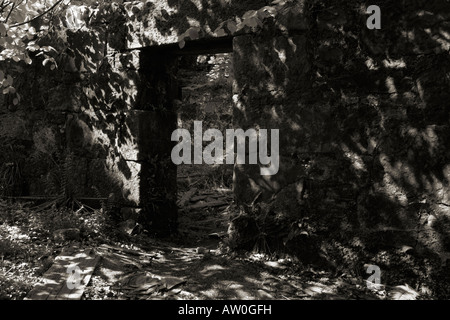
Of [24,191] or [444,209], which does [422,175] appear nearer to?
[444,209]

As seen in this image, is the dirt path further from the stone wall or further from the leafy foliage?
the leafy foliage

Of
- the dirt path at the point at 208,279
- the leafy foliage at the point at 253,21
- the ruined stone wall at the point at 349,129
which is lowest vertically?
the dirt path at the point at 208,279

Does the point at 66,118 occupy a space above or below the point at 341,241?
above

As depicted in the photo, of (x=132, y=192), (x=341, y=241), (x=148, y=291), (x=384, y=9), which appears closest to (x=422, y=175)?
(x=341, y=241)

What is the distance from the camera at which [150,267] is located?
3.87m

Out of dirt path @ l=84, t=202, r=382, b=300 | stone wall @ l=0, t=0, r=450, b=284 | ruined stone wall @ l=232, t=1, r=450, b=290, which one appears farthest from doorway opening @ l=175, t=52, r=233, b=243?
ruined stone wall @ l=232, t=1, r=450, b=290

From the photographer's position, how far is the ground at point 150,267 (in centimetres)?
334

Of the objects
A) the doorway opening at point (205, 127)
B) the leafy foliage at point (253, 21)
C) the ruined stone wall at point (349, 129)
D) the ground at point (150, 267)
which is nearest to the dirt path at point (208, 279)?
the ground at point (150, 267)

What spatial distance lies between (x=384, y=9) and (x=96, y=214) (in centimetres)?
318

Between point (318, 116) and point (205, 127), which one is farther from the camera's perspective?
point (205, 127)

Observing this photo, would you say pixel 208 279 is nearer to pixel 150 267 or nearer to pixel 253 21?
pixel 150 267

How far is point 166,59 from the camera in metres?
4.85

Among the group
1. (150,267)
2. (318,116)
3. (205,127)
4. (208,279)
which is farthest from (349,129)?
(205,127)

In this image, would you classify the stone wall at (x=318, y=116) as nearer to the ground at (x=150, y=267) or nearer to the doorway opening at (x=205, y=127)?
the ground at (x=150, y=267)
